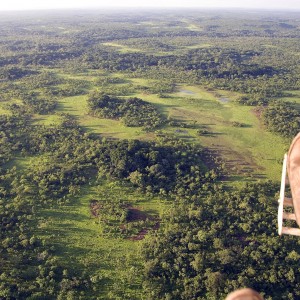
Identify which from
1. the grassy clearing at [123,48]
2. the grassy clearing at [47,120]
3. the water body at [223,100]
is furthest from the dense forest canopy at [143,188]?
the grassy clearing at [123,48]

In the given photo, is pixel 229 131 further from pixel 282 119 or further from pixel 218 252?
pixel 218 252

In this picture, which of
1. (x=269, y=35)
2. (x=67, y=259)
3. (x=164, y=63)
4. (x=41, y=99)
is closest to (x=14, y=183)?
(x=67, y=259)

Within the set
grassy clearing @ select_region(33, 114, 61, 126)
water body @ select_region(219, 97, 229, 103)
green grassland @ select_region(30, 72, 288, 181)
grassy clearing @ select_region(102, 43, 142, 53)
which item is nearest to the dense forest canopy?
green grassland @ select_region(30, 72, 288, 181)

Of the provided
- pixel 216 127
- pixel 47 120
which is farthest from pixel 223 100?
pixel 47 120

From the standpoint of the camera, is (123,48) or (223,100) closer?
(223,100)

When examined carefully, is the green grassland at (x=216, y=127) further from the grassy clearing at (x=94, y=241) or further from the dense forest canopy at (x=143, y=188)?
the grassy clearing at (x=94, y=241)

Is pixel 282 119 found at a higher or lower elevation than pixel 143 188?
higher

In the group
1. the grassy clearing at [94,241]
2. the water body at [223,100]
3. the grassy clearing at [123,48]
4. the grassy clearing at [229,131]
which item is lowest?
the grassy clearing at [94,241]

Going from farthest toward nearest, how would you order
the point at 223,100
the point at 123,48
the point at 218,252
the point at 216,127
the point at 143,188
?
the point at 123,48 < the point at 223,100 < the point at 216,127 < the point at 143,188 < the point at 218,252

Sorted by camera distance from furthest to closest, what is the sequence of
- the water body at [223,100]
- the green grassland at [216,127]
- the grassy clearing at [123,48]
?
the grassy clearing at [123,48], the water body at [223,100], the green grassland at [216,127]
